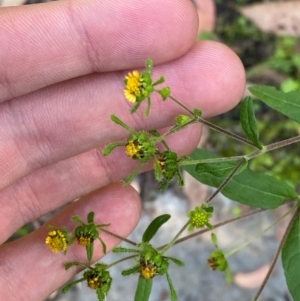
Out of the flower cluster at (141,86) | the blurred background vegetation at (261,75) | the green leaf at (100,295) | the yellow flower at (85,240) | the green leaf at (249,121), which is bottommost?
the blurred background vegetation at (261,75)

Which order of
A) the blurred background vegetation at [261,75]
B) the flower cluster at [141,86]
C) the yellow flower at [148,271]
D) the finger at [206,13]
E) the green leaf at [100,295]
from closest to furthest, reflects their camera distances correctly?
1. the flower cluster at [141,86]
2. the yellow flower at [148,271]
3. the green leaf at [100,295]
4. the blurred background vegetation at [261,75]
5. the finger at [206,13]

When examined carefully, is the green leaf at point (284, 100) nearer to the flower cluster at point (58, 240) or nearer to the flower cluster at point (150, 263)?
the flower cluster at point (150, 263)

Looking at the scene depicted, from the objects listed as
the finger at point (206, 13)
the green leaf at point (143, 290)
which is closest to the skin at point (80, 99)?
the green leaf at point (143, 290)

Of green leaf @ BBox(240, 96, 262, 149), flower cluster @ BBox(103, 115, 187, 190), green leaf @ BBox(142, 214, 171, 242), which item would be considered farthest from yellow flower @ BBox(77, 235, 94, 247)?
green leaf @ BBox(240, 96, 262, 149)

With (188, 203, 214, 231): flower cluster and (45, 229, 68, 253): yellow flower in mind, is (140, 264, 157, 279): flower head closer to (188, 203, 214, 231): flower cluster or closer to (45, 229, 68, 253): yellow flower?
(188, 203, 214, 231): flower cluster

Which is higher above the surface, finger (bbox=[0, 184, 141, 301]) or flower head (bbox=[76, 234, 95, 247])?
flower head (bbox=[76, 234, 95, 247])

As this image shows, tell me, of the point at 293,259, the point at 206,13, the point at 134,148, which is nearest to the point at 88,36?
the point at 134,148

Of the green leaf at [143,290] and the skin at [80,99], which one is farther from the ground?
the skin at [80,99]

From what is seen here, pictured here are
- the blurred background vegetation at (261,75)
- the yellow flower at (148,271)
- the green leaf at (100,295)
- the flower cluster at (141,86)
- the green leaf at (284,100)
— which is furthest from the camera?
the blurred background vegetation at (261,75)
